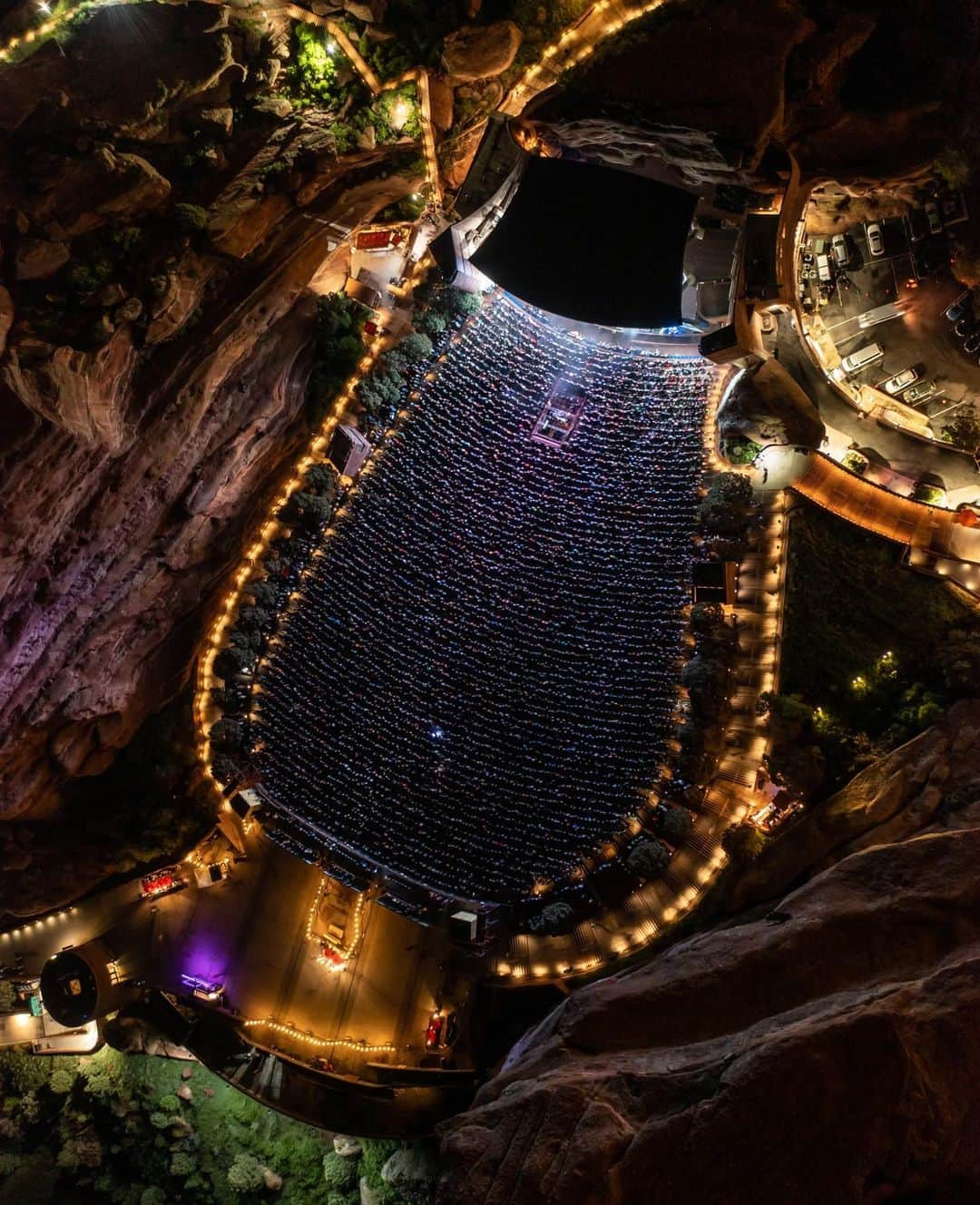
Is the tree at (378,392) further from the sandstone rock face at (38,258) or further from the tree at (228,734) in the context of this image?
the tree at (228,734)

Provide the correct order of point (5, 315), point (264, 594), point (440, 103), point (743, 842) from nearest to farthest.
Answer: point (5, 315)
point (743, 842)
point (440, 103)
point (264, 594)

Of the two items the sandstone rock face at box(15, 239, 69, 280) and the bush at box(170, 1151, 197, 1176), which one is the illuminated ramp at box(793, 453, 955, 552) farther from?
the bush at box(170, 1151, 197, 1176)

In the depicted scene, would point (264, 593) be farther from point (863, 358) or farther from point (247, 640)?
point (863, 358)

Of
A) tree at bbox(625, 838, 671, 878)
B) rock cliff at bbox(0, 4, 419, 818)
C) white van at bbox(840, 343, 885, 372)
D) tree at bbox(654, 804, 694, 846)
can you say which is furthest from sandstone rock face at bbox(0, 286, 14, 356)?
white van at bbox(840, 343, 885, 372)

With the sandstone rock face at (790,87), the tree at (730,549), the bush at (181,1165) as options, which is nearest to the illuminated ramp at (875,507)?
the tree at (730,549)

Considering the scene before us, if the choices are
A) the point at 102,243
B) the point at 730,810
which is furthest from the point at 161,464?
the point at 730,810

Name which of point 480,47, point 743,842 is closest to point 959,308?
point 480,47
